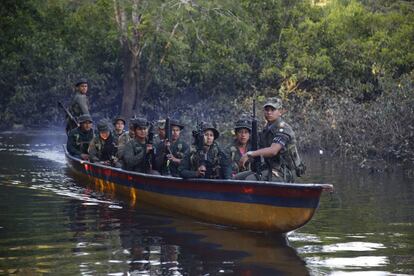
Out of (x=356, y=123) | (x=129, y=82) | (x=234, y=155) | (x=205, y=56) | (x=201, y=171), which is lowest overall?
(x=201, y=171)

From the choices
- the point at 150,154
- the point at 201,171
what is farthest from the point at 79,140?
the point at 201,171

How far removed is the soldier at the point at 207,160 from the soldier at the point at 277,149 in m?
0.79

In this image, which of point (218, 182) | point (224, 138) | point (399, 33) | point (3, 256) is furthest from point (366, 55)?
point (3, 256)

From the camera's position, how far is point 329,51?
34.4 metres

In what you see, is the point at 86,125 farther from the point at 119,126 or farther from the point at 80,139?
the point at 119,126

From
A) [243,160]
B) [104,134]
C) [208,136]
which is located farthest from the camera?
[104,134]

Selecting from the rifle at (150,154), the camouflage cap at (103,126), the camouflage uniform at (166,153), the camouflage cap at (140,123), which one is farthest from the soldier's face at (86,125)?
the camouflage cap at (140,123)

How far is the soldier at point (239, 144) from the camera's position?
13.7 m

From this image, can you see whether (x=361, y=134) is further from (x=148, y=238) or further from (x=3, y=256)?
(x=3, y=256)

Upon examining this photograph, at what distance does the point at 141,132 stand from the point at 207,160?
276 cm

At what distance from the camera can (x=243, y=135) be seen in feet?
45.2

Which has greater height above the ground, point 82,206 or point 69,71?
point 69,71

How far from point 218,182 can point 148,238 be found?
4.34 feet

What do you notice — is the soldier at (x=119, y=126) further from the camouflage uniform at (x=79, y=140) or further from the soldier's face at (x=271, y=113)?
the soldier's face at (x=271, y=113)
